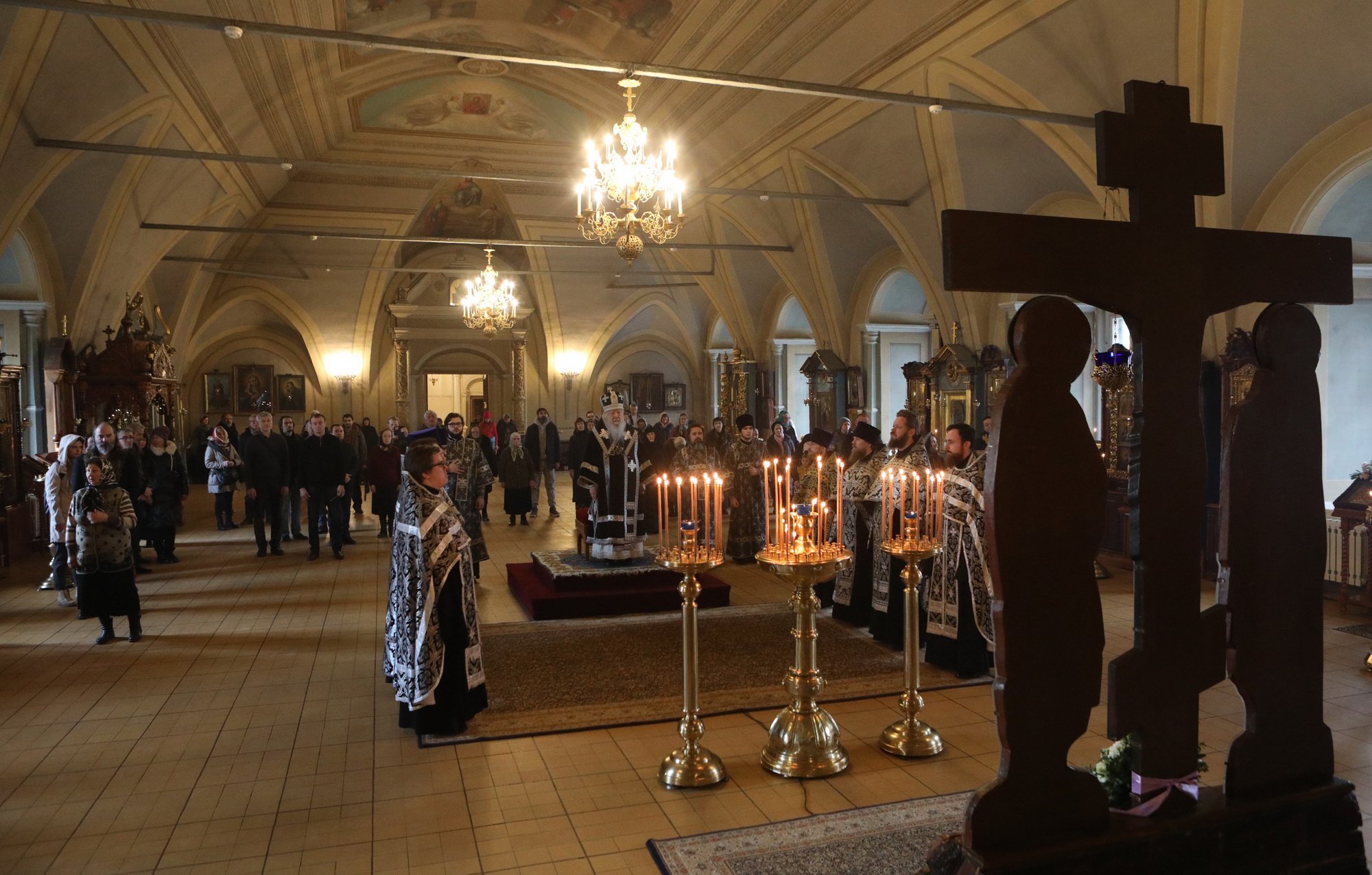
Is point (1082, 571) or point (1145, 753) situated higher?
point (1082, 571)

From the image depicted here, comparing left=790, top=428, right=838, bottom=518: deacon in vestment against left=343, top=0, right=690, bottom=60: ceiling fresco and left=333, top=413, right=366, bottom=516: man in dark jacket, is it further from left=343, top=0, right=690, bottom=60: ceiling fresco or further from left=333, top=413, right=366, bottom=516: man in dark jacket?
left=333, top=413, right=366, bottom=516: man in dark jacket

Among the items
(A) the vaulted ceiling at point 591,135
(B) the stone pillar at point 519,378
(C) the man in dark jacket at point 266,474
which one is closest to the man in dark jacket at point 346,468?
(C) the man in dark jacket at point 266,474

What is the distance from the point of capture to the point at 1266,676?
2484 millimetres

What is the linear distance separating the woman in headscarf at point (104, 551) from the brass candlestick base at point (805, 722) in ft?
16.9

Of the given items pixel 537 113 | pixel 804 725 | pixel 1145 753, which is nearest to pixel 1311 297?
pixel 1145 753

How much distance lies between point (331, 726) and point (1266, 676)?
464 cm

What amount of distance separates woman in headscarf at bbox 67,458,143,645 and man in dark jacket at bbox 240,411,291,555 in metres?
3.83

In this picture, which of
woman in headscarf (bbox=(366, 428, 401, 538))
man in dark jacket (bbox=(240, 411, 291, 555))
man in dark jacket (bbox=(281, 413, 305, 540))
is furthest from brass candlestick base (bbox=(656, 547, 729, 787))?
man in dark jacket (bbox=(240, 411, 291, 555))

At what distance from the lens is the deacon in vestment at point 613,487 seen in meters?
9.13

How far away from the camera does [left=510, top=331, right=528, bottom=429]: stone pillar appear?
23.2 metres

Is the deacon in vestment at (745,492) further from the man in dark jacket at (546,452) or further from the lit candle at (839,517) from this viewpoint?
the man in dark jacket at (546,452)

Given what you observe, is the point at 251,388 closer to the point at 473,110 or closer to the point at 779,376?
the point at 473,110

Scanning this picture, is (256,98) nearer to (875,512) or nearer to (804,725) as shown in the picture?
(875,512)

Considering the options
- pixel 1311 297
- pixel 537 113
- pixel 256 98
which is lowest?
pixel 1311 297
